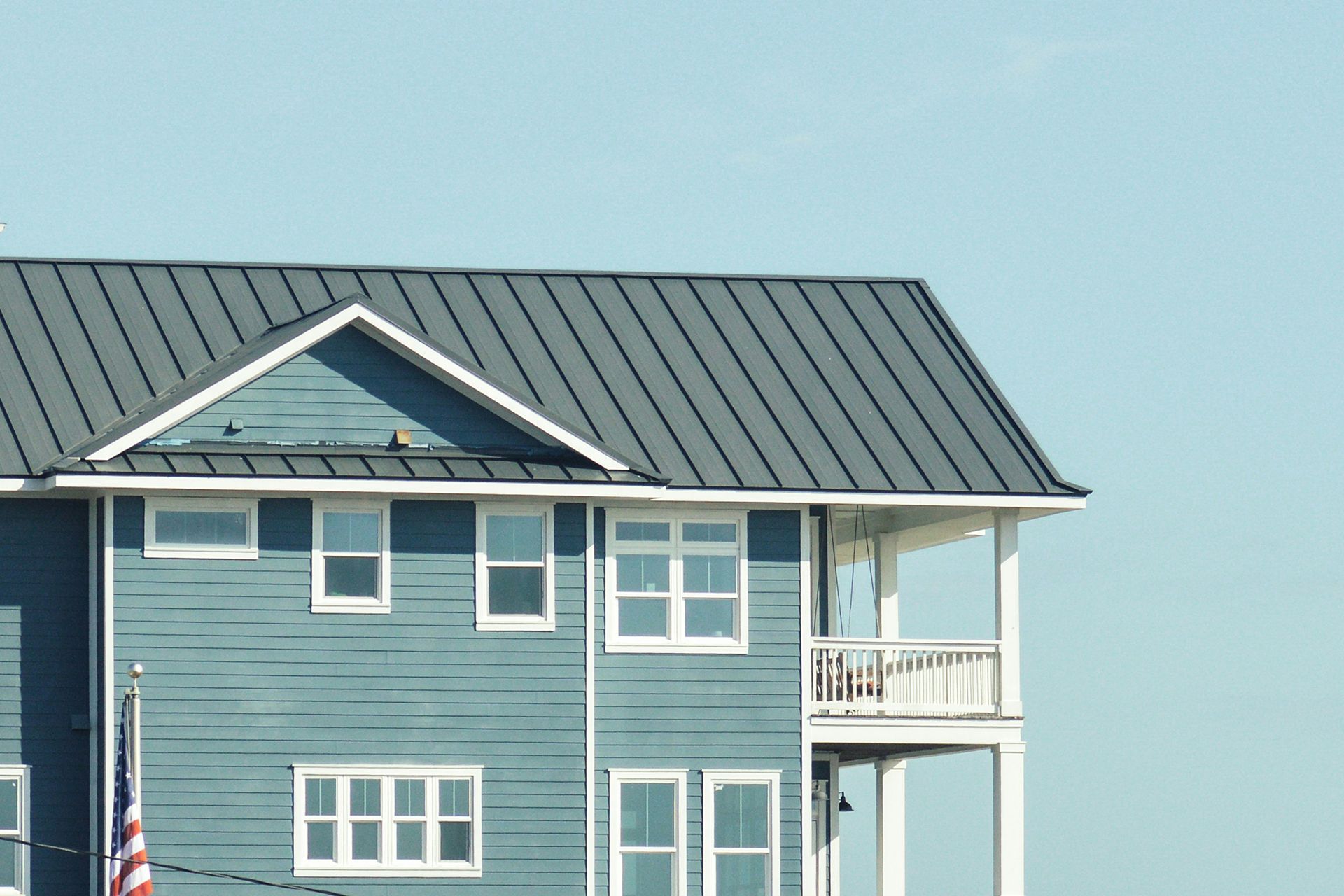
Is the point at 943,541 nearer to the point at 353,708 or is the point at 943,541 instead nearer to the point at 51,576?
the point at 353,708

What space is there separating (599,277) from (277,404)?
6.22 m

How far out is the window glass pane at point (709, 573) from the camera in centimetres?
3164

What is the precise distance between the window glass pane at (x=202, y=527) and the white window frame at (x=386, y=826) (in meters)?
2.79

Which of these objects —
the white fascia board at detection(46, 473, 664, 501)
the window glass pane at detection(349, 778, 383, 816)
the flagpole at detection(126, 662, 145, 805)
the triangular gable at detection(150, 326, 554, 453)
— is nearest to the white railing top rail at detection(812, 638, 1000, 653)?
the white fascia board at detection(46, 473, 664, 501)

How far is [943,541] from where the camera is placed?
36375mm

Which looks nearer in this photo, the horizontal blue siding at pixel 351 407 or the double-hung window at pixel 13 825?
the double-hung window at pixel 13 825

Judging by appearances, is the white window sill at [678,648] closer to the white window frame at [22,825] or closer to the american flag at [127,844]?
the american flag at [127,844]

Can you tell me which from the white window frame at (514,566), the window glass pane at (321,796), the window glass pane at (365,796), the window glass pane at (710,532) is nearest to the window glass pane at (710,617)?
the window glass pane at (710,532)

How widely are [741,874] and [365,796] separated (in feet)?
15.2

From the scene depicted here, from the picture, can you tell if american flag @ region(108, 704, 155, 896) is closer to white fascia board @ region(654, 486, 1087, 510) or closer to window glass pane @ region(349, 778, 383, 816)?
window glass pane @ region(349, 778, 383, 816)

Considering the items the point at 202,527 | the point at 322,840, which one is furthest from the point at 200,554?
the point at 322,840

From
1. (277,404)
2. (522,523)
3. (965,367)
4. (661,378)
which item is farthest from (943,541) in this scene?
(277,404)

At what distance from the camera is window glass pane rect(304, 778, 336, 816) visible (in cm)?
3012

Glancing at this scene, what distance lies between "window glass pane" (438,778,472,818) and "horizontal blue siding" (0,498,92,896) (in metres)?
4.09
